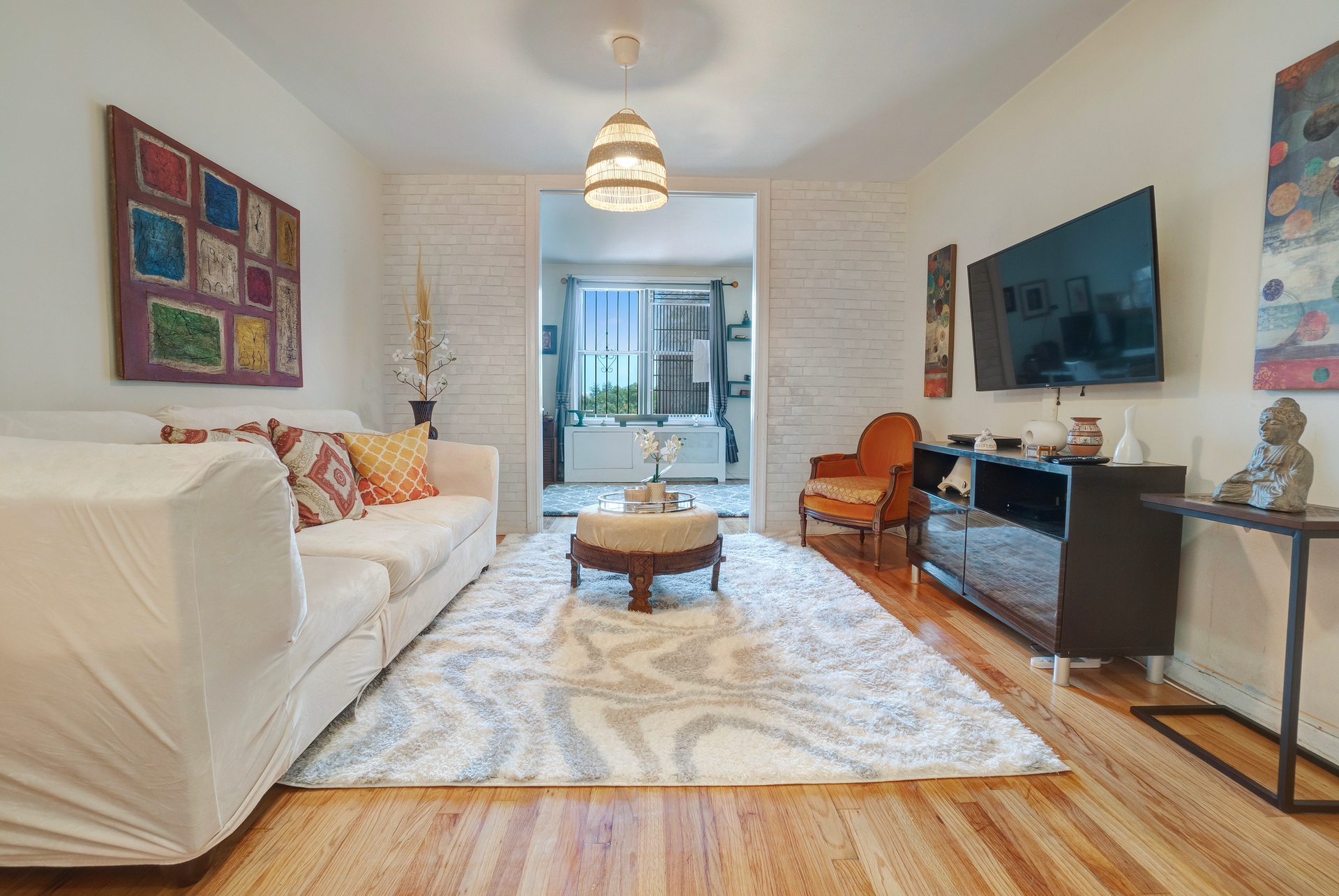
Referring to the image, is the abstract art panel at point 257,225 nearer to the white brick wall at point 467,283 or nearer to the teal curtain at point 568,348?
the white brick wall at point 467,283

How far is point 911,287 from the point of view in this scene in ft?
15.4

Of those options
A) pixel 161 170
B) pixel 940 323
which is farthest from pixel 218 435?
pixel 940 323

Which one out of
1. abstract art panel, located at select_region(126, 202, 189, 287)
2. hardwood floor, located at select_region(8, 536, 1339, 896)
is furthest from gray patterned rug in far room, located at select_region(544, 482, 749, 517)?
hardwood floor, located at select_region(8, 536, 1339, 896)

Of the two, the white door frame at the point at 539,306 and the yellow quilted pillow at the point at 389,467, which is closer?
the yellow quilted pillow at the point at 389,467

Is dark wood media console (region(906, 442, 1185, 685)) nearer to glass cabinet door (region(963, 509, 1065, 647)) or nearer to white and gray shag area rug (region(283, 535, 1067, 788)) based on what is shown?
glass cabinet door (region(963, 509, 1065, 647))

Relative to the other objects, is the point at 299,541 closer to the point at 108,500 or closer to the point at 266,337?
the point at 108,500

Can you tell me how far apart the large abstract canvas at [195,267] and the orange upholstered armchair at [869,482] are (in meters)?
3.19

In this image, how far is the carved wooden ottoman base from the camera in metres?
2.86

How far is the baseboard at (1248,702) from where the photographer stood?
5.71 ft

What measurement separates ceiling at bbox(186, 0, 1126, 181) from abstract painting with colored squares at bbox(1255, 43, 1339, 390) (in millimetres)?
1066

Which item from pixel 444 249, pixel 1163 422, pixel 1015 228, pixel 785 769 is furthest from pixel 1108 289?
pixel 444 249

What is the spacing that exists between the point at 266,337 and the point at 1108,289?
3.79 metres

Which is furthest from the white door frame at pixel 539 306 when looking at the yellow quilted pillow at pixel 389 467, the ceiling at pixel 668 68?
the yellow quilted pillow at pixel 389 467

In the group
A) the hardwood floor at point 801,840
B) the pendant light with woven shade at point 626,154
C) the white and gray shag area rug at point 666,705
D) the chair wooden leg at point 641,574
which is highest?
the pendant light with woven shade at point 626,154
